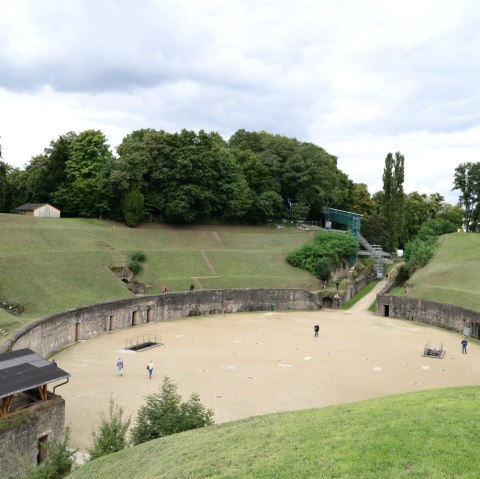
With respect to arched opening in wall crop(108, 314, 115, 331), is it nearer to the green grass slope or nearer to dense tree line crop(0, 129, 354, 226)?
dense tree line crop(0, 129, 354, 226)

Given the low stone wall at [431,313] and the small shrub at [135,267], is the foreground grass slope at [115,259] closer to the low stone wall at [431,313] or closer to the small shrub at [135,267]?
the small shrub at [135,267]

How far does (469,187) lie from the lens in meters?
69.4

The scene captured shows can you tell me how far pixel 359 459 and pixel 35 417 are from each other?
11.8 metres

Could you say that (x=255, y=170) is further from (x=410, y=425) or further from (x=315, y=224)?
(x=410, y=425)

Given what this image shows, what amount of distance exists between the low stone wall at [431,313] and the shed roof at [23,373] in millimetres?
31493

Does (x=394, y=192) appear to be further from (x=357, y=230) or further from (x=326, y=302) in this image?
(x=326, y=302)

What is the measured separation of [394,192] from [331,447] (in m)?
59.0

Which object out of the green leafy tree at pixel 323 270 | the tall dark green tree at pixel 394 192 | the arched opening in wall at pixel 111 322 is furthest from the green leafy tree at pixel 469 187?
the arched opening in wall at pixel 111 322

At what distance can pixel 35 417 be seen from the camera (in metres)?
17.0

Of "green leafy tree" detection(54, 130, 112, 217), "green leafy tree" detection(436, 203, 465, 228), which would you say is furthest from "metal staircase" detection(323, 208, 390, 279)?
"green leafy tree" detection(54, 130, 112, 217)

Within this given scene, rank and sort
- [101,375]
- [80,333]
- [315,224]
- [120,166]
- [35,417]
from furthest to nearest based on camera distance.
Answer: [315,224] < [120,166] < [80,333] < [101,375] < [35,417]

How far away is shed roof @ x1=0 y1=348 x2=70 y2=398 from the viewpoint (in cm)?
1650

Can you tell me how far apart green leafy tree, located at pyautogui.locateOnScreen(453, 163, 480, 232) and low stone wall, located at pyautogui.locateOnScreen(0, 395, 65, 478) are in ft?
208

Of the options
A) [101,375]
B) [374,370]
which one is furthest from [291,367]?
[101,375]
